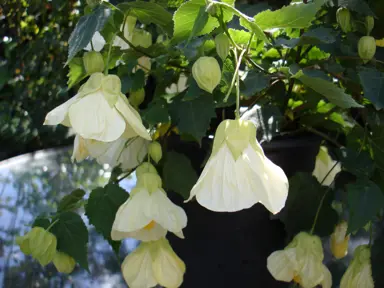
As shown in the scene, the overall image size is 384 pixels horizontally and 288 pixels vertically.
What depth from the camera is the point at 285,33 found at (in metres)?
0.53

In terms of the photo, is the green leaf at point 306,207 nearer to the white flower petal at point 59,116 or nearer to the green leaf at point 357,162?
the green leaf at point 357,162

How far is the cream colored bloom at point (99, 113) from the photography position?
0.36 meters

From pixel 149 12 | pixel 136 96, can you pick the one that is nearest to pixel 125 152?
pixel 136 96

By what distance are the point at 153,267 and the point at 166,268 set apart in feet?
0.04

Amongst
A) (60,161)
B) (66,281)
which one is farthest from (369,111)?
(60,161)

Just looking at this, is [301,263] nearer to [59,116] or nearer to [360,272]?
[360,272]

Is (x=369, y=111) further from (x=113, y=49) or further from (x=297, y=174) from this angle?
(x=113, y=49)

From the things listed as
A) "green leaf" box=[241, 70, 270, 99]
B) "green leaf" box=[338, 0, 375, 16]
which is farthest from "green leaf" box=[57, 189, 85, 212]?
"green leaf" box=[338, 0, 375, 16]

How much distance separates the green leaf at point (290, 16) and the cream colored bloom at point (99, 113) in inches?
4.5

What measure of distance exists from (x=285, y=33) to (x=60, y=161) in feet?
2.21

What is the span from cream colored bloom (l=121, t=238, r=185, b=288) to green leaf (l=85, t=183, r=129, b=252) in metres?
0.03

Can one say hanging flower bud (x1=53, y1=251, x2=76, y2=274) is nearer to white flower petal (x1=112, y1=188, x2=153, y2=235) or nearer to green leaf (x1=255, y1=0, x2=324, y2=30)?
white flower petal (x1=112, y1=188, x2=153, y2=235)

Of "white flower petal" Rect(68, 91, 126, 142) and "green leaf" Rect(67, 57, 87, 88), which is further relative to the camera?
"green leaf" Rect(67, 57, 87, 88)

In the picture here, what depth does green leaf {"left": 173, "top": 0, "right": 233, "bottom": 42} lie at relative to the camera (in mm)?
364
